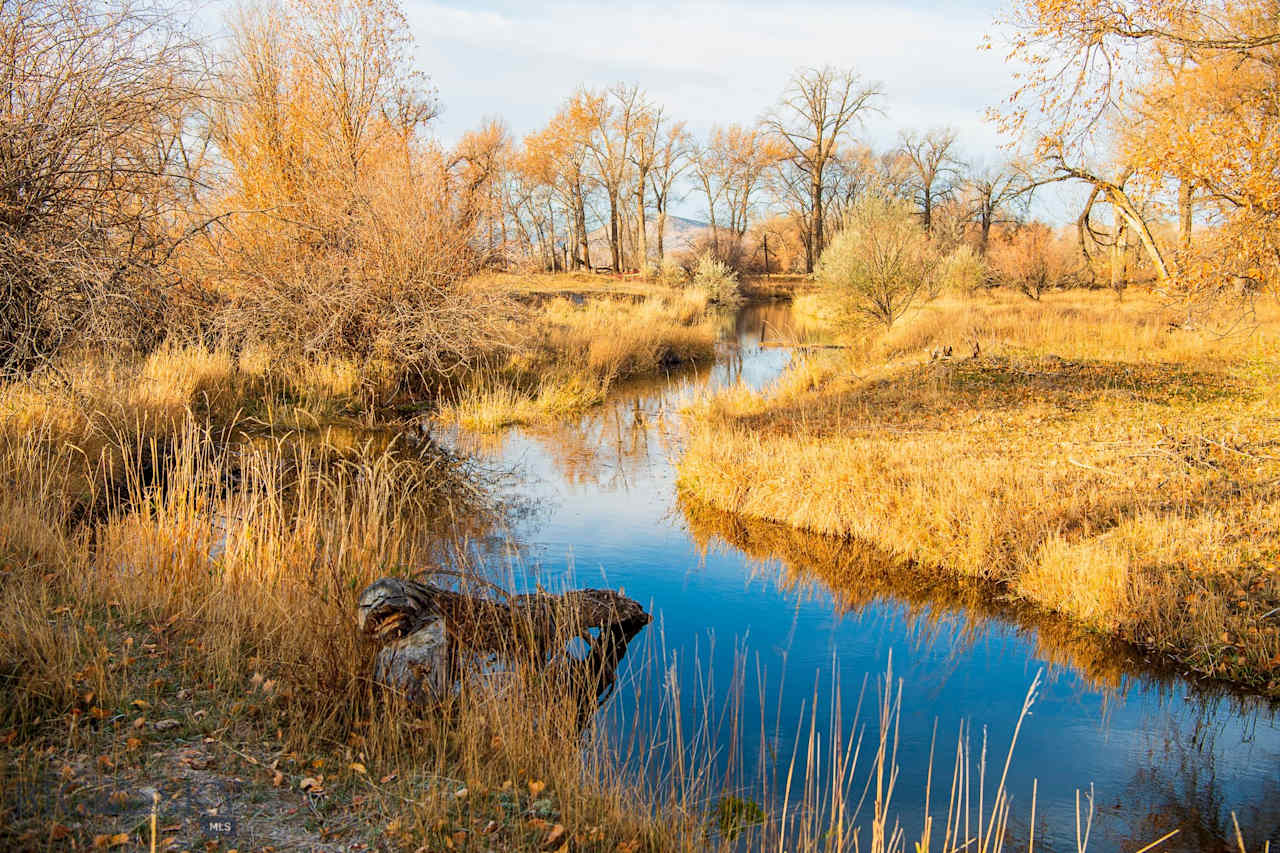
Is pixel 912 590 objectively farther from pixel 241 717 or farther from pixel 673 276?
pixel 673 276

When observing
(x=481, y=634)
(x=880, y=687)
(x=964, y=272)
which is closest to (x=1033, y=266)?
(x=964, y=272)

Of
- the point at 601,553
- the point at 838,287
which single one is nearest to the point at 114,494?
the point at 601,553

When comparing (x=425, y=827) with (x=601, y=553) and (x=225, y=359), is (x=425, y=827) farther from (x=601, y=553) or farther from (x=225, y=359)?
(x=225, y=359)

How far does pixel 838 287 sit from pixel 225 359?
15.2 m

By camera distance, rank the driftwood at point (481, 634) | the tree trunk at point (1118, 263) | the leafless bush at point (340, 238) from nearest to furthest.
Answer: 1. the driftwood at point (481, 634)
2. the leafless bush at point (340, 238)
3. the tree trunk at point (1118, 263)

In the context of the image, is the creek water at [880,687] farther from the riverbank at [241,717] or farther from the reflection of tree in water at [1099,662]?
the riverbank at [241,717]

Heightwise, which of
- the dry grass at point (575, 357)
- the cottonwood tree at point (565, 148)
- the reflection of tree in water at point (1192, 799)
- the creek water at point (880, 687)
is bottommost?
the reflection of tree in water at point (1192, 799)

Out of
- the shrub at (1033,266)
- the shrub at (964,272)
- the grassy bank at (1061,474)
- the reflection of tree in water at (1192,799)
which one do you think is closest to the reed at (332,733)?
the reflection of tree in water at (1192,799)

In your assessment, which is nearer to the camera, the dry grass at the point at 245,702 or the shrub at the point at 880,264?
the dry grass at the point at 245,702

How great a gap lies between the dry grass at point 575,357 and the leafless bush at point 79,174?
6701 millimetres

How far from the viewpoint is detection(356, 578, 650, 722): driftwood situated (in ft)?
15.7

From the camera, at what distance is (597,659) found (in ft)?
20.4

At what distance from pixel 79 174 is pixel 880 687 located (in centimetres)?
815

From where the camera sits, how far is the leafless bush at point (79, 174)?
7430 mm
